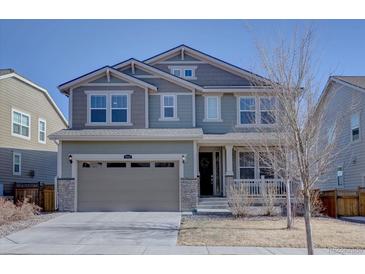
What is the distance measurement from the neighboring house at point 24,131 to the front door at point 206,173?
10.0 m

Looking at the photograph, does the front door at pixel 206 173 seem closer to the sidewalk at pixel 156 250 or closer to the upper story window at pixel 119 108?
the upper story window at pixel 119 108

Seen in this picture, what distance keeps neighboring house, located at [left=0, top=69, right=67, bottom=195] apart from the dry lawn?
1161cm

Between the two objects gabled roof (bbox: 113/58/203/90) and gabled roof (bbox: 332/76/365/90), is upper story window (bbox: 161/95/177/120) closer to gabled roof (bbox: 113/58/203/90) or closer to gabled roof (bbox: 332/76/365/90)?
gabled roof (bbox: 113/58/203/90)

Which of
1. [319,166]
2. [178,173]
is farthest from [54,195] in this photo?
[319,166]

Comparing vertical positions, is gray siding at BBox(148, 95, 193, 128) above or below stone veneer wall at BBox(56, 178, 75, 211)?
above

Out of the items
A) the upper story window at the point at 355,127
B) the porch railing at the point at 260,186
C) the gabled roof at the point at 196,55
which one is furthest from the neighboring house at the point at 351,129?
the gabled roof at the point at 196,55

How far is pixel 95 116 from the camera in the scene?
19.5m

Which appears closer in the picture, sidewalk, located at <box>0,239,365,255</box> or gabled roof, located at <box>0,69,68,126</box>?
sidewalk, located at <box>0,239,365,255</box>

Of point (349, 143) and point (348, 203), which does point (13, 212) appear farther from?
point (349, 143)

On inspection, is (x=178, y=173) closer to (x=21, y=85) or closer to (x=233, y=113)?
(x=233, y=113)

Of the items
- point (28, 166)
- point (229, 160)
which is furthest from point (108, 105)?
point (28, 166)

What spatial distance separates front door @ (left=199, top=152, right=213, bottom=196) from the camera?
20.8 m

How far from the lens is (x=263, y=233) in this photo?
12352 millimetres

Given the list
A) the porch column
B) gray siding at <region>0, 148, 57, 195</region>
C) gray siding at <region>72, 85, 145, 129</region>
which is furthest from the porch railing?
gray siding at <region>0, 148, 57, 195</region>
